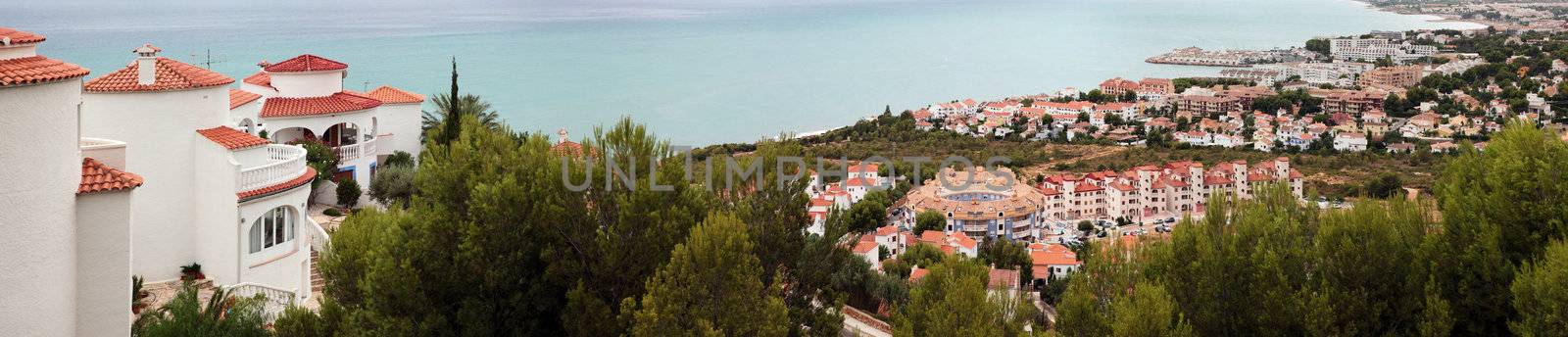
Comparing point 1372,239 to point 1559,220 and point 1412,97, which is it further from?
point 1412,97

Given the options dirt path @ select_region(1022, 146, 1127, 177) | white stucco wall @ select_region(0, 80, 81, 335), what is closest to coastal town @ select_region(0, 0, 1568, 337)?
white stucco wall @ select_region(0, 80, 81, 335)

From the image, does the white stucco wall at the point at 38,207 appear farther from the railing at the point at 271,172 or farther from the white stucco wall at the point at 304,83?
the white stucco wall at the point at 304,83

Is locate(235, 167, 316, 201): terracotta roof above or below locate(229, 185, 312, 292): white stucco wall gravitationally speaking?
above

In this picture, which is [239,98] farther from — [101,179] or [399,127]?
[101,179]

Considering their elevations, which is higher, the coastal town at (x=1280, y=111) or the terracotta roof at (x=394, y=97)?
the coastal town at (x=1280, y=111)

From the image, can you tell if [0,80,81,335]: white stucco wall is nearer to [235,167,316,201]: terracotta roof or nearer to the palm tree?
the palm tree

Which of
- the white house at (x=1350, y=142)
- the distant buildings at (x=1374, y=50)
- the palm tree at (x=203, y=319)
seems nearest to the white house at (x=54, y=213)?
the palm tree at (x=203, y=319)

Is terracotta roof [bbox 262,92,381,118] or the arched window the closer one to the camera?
the arched window
